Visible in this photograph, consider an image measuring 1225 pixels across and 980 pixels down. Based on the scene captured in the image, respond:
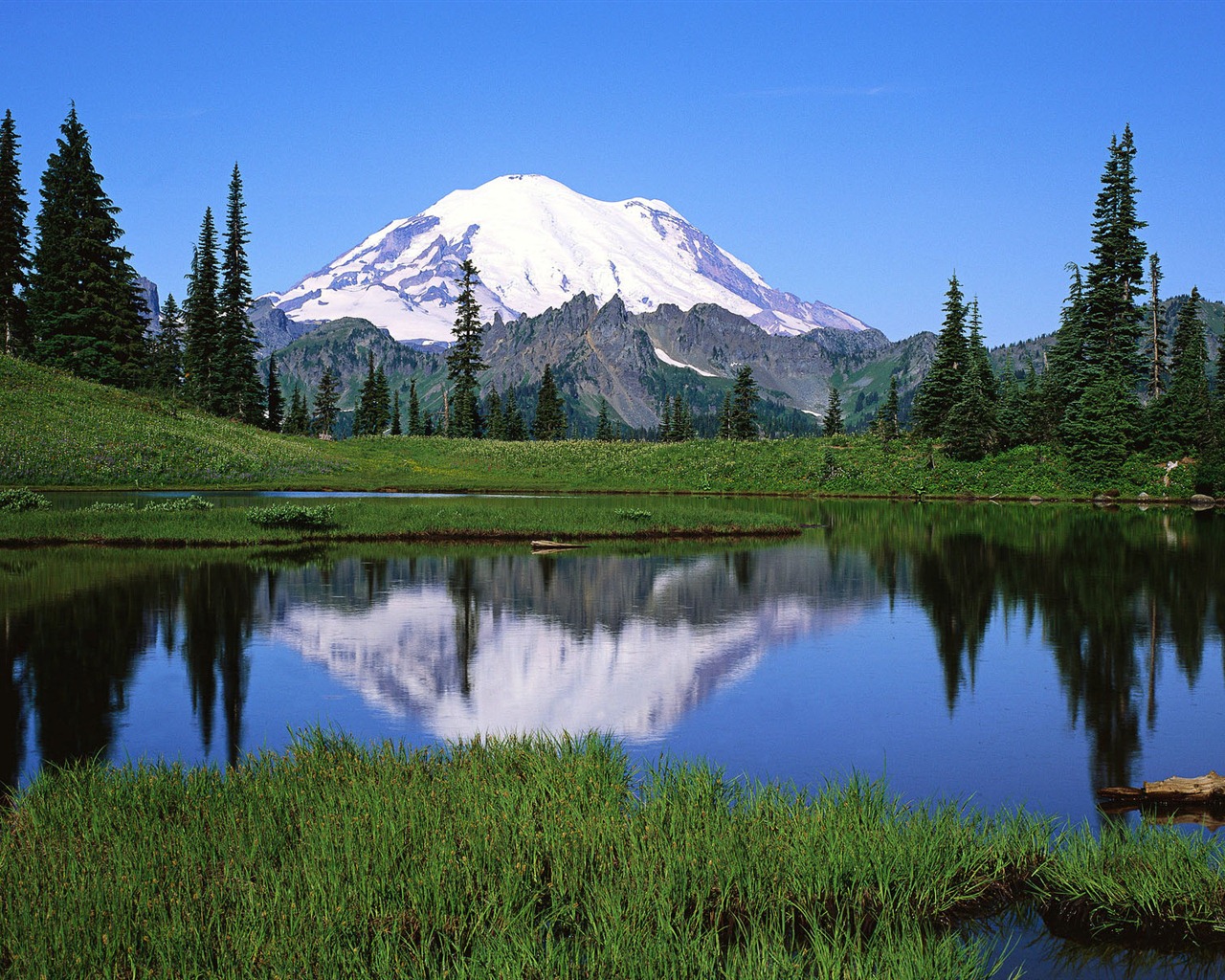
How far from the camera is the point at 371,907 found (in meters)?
7.26

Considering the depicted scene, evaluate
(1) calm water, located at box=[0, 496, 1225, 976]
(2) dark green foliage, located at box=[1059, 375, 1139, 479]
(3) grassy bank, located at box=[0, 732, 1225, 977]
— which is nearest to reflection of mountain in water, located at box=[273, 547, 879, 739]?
(1) calm water, located at box=[0, 496, 1225, 976]

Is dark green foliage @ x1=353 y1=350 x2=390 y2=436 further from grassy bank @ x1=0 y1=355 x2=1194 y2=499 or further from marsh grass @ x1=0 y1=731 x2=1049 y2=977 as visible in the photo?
marsh grass @ x1=0 y1=731 x2=1049 y2=977

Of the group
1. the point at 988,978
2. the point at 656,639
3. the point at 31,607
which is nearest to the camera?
the point at 988,978

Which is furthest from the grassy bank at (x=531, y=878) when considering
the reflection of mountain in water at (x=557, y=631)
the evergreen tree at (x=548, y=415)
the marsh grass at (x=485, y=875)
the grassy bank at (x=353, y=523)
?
the evergreen tree at (x=548, y=415)

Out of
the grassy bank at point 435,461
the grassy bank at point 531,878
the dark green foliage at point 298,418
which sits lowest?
the grassy bank at point 531,878

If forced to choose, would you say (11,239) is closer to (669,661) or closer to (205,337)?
(205,337)

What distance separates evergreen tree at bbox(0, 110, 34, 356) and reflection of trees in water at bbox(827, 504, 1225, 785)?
74811mm

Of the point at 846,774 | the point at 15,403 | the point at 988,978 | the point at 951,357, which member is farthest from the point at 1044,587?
the point at 951,357

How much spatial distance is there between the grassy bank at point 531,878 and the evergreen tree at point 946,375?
85.7 metres

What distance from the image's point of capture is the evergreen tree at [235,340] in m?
103

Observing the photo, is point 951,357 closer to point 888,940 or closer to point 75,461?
point 75,461

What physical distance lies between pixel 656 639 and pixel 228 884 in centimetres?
1382

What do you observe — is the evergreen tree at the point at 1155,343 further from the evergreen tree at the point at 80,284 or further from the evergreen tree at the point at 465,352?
the evergreen tree at the point at 80,284

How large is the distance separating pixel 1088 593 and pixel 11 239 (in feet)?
295
